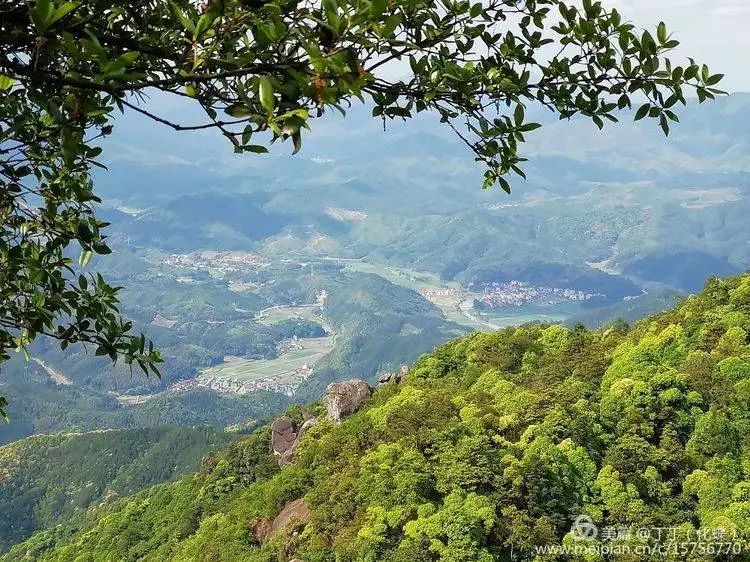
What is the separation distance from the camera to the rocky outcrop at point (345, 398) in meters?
25.0

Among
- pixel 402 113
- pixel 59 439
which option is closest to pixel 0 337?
pixel 402 113

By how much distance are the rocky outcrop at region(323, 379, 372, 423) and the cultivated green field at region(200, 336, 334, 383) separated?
127088mm

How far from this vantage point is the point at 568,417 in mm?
15469

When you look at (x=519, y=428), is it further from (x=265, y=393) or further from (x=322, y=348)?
(x=322, y=348)

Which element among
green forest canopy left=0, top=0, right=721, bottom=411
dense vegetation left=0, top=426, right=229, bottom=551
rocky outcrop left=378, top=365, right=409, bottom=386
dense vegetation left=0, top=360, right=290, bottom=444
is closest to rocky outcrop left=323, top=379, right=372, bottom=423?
rocky outcrop left=378, top=365, right=409, bottom=386

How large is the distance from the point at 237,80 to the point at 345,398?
24104mm

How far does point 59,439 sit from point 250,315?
10900cm

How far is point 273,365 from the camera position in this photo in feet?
543

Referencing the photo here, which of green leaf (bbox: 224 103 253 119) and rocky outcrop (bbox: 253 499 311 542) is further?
rocky outcrop (bbox: 253 499 311 542)

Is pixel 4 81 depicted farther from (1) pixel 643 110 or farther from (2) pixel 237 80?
(1) pixel 643 110

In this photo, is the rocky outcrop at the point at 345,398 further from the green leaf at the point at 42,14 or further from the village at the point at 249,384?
the village at the point at 249,384

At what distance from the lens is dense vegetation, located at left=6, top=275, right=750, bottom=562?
12234 mm

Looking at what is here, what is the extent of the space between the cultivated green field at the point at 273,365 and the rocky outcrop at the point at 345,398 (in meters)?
127

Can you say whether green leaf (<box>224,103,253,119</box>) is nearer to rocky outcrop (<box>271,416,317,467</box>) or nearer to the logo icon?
the logo icon
